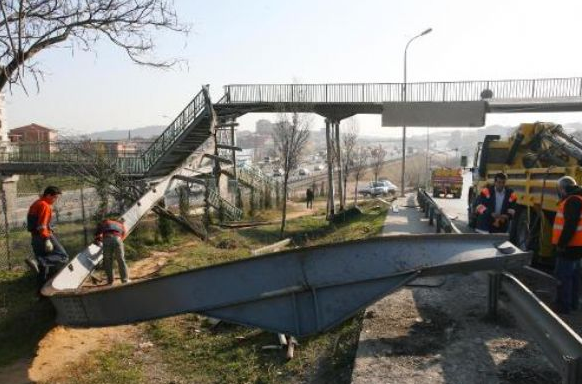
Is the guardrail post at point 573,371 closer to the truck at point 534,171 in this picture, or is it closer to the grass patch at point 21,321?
the truck at point 534,171

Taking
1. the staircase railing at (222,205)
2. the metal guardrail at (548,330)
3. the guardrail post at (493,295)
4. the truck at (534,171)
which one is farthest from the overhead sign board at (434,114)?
the metal guardrail at (548,330)

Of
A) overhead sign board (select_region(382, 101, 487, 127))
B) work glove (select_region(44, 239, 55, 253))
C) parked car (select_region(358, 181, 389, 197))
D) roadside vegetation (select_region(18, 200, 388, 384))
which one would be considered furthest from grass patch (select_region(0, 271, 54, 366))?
parked car (select_region(358, 181, 389, 197))

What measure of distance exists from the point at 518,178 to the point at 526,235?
1.43m

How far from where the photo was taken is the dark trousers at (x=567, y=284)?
6.58 meters

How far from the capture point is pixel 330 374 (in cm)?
585

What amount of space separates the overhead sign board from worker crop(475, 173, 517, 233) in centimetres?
1435

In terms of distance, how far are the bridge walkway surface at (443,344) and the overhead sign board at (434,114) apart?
1595cm

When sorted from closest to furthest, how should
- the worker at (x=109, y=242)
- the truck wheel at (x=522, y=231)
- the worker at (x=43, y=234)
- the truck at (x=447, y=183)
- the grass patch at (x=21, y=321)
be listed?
the grass patch at (x=21, y=321)
the worker at (x=43, y=234)
the worker at (x=109, y=242)
the truck wheel at (x=522, y=231)
the truck at (x=447, y=183)

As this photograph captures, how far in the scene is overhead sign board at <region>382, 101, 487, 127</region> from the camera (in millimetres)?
22297

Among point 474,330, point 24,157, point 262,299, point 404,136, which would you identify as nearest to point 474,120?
Result: point 404,136

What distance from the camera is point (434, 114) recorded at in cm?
2317

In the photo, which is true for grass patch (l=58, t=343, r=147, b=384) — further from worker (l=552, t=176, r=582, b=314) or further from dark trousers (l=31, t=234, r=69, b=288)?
worker (l=552, t=176, r=582, b=314)

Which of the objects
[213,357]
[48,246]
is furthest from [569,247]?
[48,246]

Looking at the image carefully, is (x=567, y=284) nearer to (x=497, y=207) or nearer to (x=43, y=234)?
(x=497, y=207)
